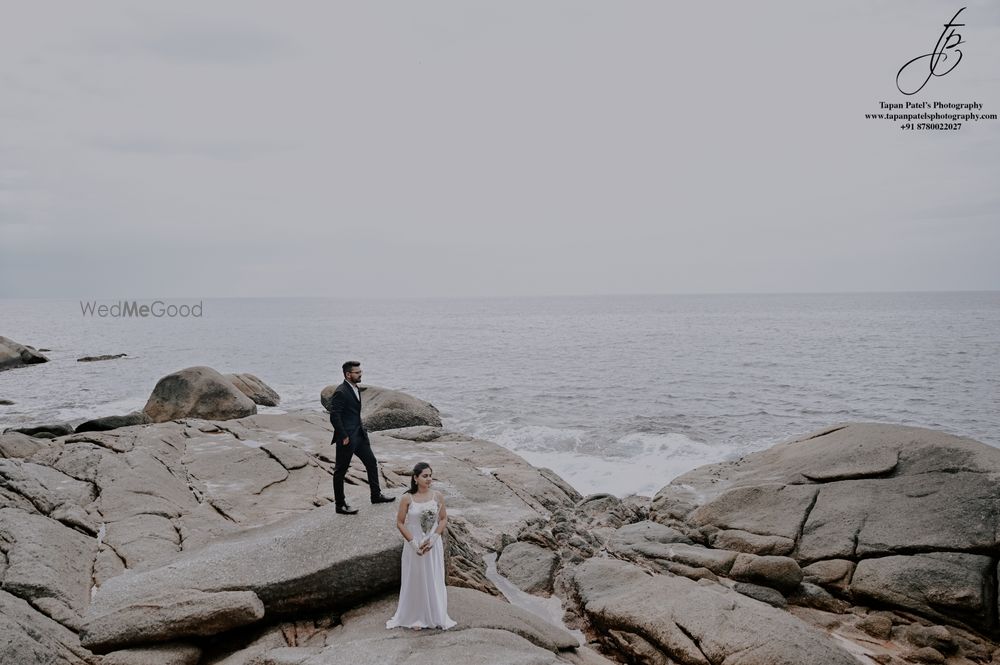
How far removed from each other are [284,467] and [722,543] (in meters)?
10.5

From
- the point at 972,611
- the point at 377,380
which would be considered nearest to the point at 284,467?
the point at 972,611

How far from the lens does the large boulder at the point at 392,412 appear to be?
24406 millimetres

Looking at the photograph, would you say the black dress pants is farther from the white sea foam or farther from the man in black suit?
the white sea foam

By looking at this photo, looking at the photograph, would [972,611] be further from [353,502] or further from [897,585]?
[353,502]

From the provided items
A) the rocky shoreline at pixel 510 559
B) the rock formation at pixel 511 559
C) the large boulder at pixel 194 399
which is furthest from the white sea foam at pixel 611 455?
the large boulder at pixel 194 399

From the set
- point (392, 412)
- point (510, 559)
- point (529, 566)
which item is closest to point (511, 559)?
point (510, 559)

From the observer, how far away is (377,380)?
47.0m

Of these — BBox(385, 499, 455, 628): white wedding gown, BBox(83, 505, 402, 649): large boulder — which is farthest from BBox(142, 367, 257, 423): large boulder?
BBox(385, 499, 455, 628): white wedding gown

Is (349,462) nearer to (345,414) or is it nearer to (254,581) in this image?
(345,414)

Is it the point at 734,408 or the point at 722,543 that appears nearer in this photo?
the point at 722,543

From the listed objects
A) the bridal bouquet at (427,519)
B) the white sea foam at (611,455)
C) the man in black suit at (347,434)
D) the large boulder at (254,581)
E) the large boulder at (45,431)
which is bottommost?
the white sea foam at (611,455)

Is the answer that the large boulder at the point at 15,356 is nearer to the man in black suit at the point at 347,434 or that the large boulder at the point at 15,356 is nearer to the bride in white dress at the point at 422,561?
the man in black suit at the point at 347,434

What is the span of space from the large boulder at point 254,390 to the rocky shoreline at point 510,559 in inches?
610

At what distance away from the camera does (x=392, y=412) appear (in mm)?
24688
